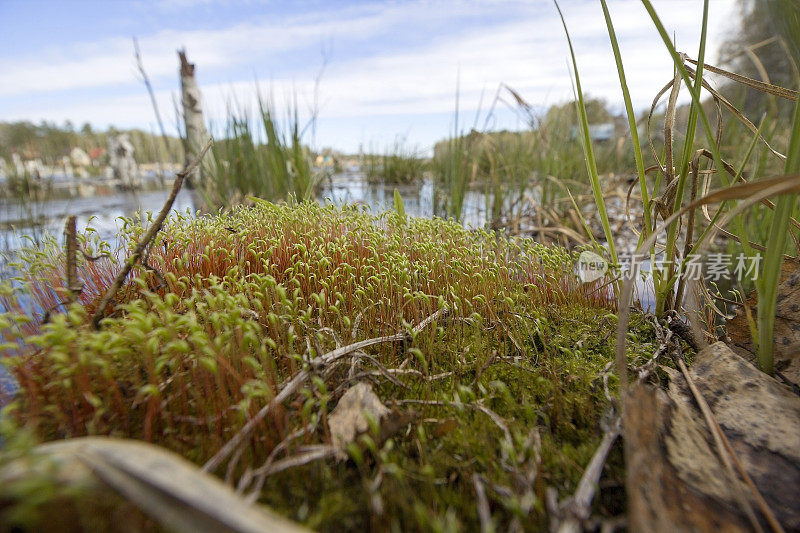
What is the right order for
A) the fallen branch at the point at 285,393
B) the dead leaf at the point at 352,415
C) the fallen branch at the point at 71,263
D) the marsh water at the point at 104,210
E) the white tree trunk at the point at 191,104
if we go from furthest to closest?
the white tree trunk at the point at 191,104, the marsh water at the point at 104,210, the fallen branch at the point at 71,263, the dead leaf at the point at 352,415, the fallen branch at the point at 285,393

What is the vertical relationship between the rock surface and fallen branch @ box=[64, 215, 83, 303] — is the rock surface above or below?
below

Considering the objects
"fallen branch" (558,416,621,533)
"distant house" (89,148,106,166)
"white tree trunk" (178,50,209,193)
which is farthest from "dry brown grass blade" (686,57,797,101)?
"distant house" (89,148,106,166)

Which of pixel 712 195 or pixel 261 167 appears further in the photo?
pixel 261 167

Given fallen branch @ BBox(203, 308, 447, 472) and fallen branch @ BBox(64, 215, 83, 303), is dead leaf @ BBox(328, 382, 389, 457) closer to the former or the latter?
fallen branch @ BBox(203, 308, 447, 472)

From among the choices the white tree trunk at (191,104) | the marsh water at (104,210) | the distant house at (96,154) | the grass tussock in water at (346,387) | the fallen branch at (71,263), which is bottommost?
the marsh water at (104,210)

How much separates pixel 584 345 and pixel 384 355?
2.74 ft

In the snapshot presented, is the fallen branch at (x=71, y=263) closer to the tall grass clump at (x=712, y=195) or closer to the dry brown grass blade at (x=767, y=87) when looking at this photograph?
the tall grass clump at (x=712, y=195)

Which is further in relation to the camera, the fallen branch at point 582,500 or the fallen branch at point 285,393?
the fallen branch at point 285,393

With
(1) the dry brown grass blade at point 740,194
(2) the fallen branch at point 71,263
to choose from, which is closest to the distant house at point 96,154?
(2) the fallen branch at point 71,263

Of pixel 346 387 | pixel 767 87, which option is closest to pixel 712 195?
pixel 767 87

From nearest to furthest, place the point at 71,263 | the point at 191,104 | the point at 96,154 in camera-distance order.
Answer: the point at 71,263 < the point at 191,104 < the point at 96,154

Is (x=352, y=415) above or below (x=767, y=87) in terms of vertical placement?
below

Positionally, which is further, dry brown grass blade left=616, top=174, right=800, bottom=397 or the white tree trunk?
the white tree trunk

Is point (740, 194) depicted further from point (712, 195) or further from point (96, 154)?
point (96, 154)
